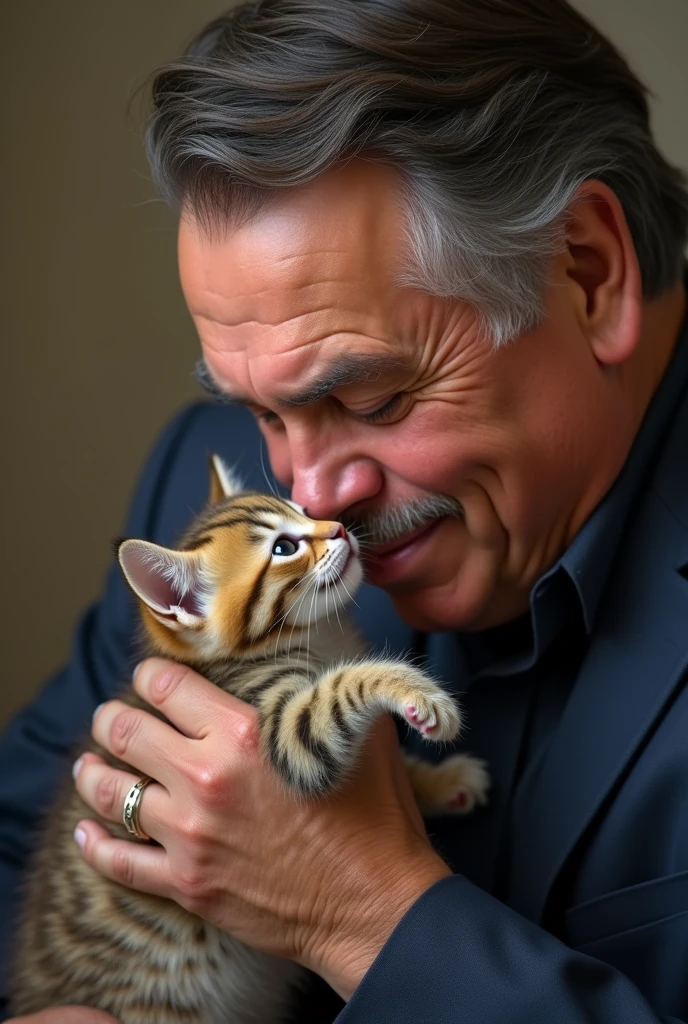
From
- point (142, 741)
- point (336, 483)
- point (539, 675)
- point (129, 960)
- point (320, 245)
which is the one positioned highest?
point (320, 245)

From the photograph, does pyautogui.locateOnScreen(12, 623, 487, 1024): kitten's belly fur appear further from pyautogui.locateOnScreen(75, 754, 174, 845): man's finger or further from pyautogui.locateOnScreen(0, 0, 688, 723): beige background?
pyautogui.locateOnScreen(0, 0, 688, 723): beige background

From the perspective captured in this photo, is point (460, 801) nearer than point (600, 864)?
No

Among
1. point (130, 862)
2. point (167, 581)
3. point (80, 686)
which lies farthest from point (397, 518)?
point (80, 686)

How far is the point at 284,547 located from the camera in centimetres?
133

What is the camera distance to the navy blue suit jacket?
110 cm

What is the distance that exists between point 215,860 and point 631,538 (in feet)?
2.27

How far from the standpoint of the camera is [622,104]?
1.50 metres

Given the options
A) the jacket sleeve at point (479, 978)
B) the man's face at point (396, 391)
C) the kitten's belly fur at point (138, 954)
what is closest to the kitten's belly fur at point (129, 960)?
the kitten's belly fur at point (138, 954)

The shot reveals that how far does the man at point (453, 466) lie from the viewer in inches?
47.3

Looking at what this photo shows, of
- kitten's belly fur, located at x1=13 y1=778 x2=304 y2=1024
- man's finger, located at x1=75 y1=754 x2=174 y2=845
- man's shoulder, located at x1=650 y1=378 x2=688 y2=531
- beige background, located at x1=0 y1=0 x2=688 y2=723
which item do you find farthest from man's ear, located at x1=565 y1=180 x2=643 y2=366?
beige background, located at x1=0 y1=0 x2=688 y2=723

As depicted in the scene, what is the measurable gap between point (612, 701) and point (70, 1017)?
0.77 meters

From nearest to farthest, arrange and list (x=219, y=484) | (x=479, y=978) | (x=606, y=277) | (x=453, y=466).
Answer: (x=479, y=978) < (x=453, y=466) < (x=606, y=277) < (x=219, y=484)

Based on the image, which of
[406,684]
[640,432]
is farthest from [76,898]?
[640,432]

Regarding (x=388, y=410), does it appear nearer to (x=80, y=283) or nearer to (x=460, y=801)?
(x=460, y=801)
